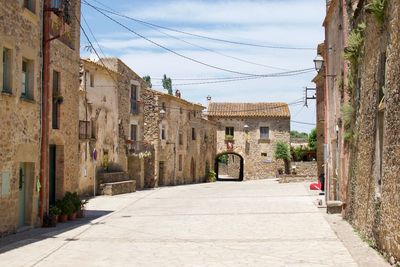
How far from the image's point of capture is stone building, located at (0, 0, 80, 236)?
531 inches

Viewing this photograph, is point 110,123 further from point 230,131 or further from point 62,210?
point 230,131

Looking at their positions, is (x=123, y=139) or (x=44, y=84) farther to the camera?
(x=123, y=139)

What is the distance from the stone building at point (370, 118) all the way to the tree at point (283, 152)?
35.9 metres

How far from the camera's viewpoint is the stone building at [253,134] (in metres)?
57.1

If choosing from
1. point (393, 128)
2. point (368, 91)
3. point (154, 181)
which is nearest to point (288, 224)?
point (368, 91)

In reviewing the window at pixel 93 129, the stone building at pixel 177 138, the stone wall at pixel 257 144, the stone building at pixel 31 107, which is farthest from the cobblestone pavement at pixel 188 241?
the stone wall at pixel 257 144

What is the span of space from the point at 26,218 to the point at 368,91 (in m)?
9.50

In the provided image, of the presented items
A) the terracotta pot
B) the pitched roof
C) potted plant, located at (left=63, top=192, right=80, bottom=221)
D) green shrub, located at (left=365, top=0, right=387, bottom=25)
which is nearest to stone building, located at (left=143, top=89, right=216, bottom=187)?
the pitched roof

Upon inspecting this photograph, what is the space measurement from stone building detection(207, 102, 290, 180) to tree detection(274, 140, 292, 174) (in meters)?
0.70

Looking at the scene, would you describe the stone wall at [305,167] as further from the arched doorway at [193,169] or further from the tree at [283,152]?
the arched doorway at [193,169]

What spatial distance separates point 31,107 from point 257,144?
43.5 m

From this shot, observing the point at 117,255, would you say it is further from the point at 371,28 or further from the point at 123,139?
the point at 123,139

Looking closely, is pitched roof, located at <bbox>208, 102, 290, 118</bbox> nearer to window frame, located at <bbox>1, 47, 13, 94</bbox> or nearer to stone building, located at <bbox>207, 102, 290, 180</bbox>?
stone building, located at <bbox>207, 102, 290, 180</bbox>

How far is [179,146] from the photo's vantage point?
45719mm
